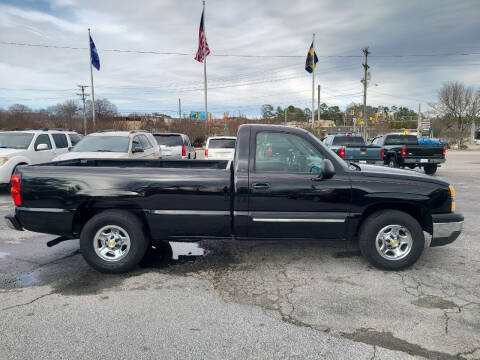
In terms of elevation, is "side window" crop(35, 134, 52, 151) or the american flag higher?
the american flag

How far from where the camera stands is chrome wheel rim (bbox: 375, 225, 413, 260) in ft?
14.2

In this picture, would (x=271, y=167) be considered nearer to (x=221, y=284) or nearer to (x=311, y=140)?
(x=311, y=140)

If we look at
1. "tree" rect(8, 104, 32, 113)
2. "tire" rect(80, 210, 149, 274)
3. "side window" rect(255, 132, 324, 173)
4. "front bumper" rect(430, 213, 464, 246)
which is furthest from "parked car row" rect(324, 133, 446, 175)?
"tree" rect(8, 104, 32, 113)

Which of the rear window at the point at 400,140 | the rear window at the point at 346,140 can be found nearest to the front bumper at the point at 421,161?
the rear window at the point at 400,140

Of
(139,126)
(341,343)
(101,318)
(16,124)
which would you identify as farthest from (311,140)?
(16,124)

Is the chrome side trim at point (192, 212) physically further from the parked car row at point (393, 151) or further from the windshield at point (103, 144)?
the parked car row at point (393, 151)

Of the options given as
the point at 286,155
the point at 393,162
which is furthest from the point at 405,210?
the point at 393,162

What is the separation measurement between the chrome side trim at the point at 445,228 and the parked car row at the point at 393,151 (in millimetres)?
7756

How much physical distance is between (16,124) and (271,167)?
58.9m

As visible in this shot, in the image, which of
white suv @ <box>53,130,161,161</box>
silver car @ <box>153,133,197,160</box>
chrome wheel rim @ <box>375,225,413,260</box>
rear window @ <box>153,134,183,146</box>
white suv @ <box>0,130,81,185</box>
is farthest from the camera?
rear window @ <box>153,134,183,146</box>

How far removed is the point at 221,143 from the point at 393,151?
7.40 m

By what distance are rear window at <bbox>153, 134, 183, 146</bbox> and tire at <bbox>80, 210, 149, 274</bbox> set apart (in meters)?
10.7

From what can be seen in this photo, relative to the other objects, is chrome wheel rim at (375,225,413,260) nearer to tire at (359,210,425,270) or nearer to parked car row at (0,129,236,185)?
tire at (359,210,425,270)

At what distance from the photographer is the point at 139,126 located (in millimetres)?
45094
